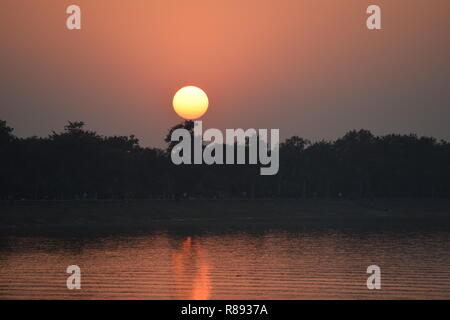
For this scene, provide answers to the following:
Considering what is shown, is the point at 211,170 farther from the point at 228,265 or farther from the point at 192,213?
the point at 228,265

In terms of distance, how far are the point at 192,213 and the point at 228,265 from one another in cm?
4758

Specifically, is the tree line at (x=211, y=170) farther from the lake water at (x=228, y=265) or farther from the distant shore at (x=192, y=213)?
the lake water at (x=228, y=265)

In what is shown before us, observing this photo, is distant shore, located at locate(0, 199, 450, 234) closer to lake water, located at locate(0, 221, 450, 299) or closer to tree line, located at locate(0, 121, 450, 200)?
tree line, located at locate(0, 121, 450, 200)

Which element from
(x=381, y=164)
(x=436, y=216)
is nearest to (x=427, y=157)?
(x=381, y=164)

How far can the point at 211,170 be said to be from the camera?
351 feet

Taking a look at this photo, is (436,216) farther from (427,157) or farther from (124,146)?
(124,146)

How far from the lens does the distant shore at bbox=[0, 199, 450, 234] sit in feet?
248

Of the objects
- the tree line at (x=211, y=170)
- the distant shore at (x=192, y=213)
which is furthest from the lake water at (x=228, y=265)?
the tree line at (x=211, y=170)

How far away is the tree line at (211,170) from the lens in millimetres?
96562

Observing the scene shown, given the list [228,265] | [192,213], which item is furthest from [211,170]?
[228,265]

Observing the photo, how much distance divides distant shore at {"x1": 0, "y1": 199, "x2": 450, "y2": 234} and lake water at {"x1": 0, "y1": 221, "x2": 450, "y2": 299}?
14.5 meters

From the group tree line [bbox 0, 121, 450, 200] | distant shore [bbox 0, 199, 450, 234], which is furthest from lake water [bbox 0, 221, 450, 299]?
tree line [bbox 0, 121, 450, 200]
